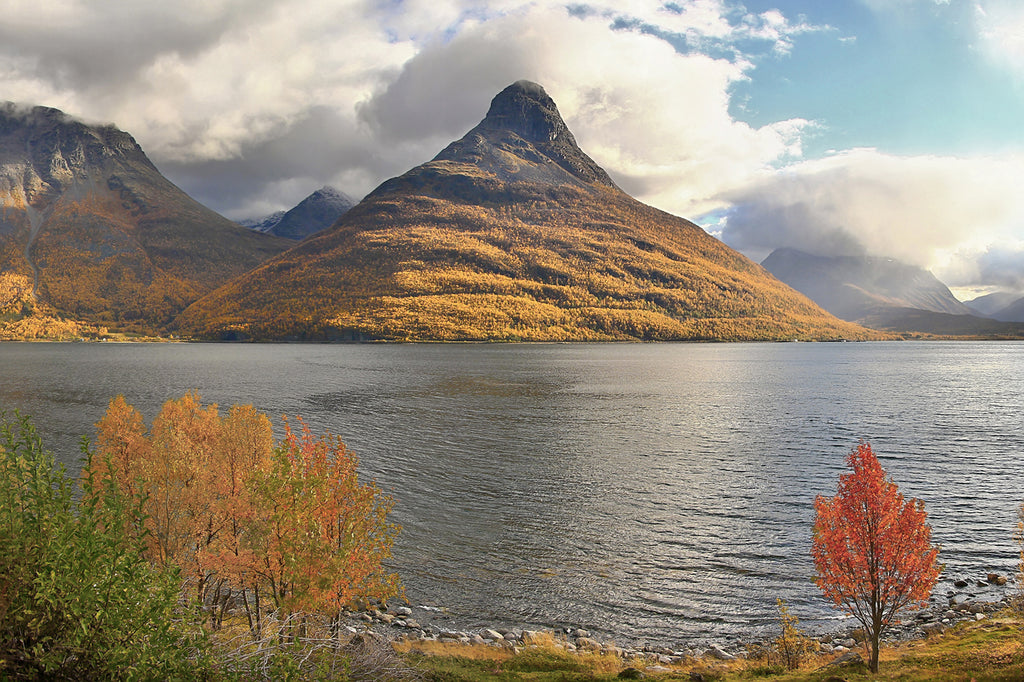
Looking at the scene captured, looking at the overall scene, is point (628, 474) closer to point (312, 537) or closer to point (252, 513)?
point (252, 513)

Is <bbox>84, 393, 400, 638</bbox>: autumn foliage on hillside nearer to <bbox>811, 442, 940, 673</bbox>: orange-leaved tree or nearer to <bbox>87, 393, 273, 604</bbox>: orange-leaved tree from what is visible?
<bbox>87, 393, 273, 604</bbox>: orange-leaved tree

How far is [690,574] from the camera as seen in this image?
115 feet

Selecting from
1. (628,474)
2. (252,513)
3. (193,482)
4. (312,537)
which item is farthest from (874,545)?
(628,474)

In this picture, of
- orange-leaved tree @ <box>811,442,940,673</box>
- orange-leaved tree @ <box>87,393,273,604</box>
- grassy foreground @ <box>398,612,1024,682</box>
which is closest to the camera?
grassy foreground @ <box>398,612,1024,682</box>

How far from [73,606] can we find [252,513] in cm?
1637

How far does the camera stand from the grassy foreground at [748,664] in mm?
21625

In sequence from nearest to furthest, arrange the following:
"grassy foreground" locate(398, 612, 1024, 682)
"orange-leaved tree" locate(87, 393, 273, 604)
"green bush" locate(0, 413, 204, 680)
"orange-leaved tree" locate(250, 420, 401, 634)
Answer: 1. "green bush" locate(0, 413, 204, 680)
2. "grassy foreground" locate(398, 612, 1024, 682)
3. "orange-leaved tree" locate(250, 420, 401, 634)
4. "orange-leaved tree" locate(87, 393, 273, 604)

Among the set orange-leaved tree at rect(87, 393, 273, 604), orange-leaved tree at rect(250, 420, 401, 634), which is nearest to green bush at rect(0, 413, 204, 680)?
orange-leaved tree at rect(250, 420, 401, 634)

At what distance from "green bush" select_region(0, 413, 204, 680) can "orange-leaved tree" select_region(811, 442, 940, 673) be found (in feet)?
81.7

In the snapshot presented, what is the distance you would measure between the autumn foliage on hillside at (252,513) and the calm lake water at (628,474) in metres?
7.99

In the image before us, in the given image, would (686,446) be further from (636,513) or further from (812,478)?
(636,513)

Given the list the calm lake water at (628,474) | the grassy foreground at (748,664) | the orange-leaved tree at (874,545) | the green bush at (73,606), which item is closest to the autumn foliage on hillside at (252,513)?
the grassy foreground at (748,664)

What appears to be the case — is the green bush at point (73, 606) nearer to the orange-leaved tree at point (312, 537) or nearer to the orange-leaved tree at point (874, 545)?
the orange-leaved tree at point (312, 537)

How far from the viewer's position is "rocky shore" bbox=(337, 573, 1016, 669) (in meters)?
26.7
